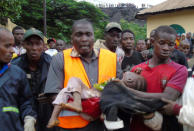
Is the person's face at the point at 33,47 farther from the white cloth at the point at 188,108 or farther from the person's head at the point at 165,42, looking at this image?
the white cloth at the point at 188,108

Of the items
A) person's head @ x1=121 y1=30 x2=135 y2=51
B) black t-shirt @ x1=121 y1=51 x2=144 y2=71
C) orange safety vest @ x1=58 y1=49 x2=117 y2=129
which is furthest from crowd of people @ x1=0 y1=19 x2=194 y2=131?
person's head @ x1=121 y1=30 x2=135 y2=51

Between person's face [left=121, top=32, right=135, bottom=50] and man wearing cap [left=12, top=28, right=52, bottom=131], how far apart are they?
1715mm

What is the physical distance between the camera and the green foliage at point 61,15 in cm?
1538

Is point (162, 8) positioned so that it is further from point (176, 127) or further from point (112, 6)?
point (112, 6)

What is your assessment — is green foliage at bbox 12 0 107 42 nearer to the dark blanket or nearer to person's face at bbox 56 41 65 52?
person's face at bbox 56 41 65 52

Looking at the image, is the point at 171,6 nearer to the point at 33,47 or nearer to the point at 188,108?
the point at 33,47

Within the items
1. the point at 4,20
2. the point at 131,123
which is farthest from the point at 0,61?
the point at 4,20

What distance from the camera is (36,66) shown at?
3.23 m

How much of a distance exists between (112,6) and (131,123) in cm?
3207

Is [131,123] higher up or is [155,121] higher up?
[155,121]

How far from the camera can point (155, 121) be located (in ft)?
6.64

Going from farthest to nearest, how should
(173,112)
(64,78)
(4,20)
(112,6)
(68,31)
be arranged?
(112,6) < (68,31) < (4,20) < (64,78) < (173,112)

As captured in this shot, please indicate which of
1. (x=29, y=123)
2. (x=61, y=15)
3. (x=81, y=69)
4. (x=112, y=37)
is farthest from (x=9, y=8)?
(x=61, y=15)

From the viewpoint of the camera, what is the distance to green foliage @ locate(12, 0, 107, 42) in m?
15.4
